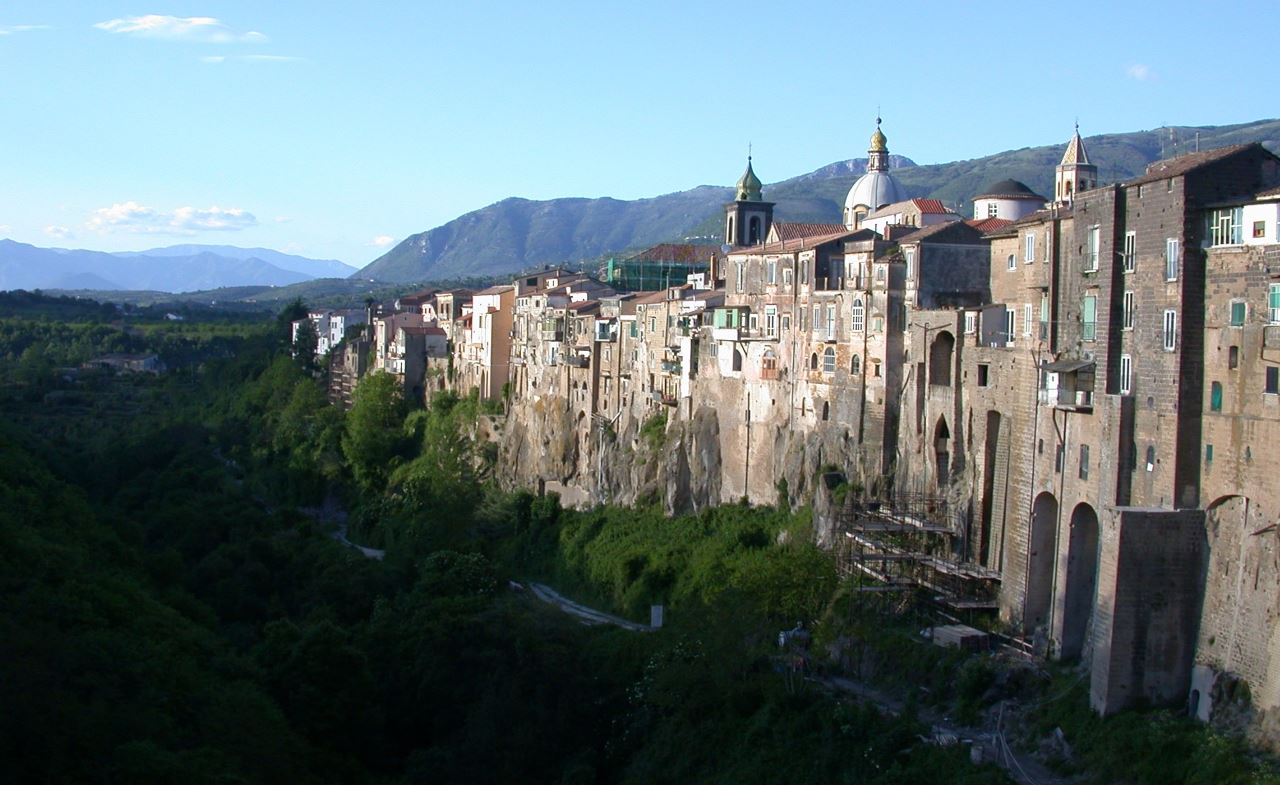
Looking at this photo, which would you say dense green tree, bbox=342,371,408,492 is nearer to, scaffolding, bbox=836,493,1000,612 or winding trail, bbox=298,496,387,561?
winding trail, bbox=298,496,387,561

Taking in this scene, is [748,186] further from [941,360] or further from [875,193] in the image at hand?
[941,360]

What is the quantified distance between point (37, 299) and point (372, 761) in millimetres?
131929

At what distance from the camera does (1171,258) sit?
2902 centimetres

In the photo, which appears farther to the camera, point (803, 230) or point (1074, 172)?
point (1074, 172)

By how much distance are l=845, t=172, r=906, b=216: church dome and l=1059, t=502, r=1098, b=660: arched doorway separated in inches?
1184

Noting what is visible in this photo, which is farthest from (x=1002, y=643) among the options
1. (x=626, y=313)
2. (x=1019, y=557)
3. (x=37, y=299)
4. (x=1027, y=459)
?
(x=37, y=299)

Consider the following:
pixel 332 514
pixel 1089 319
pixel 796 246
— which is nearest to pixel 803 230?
pixel 796 246

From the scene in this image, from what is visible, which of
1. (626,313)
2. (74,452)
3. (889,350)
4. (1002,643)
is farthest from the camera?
(74,452)

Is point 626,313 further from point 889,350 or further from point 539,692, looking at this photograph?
point 539,692

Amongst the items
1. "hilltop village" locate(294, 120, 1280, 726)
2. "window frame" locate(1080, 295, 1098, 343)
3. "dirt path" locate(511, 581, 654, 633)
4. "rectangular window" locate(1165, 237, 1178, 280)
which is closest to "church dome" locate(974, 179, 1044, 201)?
"hilltop village" locate(294, 120, 1280, 726)

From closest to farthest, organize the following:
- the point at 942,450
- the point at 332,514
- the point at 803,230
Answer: the point at 942,450, the point at 803,230, the point at 332,514

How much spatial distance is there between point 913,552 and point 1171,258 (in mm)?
11304

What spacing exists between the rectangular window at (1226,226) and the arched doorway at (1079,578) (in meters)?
6.33

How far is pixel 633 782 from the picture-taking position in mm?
33250
